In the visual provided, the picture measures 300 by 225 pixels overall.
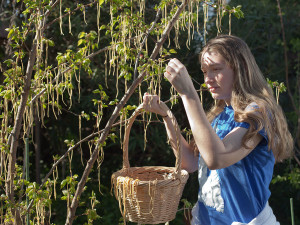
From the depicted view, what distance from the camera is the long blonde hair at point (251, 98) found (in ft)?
4.95

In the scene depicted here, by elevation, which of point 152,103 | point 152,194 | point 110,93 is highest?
point 152,103

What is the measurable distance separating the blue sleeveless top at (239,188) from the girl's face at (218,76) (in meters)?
0.08

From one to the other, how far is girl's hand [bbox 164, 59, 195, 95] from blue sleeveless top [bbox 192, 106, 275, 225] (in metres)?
0.22

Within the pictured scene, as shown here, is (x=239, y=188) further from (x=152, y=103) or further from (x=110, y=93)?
(x=110, y=93)

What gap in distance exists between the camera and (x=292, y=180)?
3764 mm

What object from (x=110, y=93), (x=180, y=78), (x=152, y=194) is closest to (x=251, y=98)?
(x=180, y=78)

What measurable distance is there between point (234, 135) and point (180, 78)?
242 millimetres

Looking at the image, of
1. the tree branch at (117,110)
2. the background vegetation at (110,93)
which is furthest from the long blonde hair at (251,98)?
the background vegetation at (110,93)

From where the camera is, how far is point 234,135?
58.4 inches

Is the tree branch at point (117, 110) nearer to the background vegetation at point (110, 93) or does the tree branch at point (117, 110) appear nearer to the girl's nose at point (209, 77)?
the girl's nose at point (209, 77)

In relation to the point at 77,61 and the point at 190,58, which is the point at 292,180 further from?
the point at 77,61

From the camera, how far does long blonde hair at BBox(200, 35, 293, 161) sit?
1508 mm

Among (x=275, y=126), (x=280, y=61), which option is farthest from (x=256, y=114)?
(x=280, y=61)

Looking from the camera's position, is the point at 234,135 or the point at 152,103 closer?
the point at 234,135
